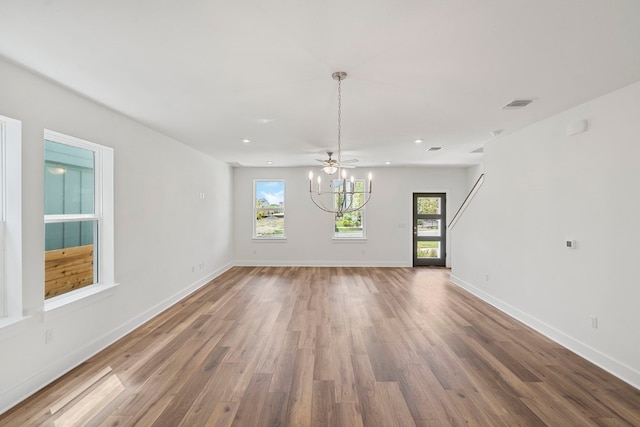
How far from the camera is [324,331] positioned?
3.65 meters

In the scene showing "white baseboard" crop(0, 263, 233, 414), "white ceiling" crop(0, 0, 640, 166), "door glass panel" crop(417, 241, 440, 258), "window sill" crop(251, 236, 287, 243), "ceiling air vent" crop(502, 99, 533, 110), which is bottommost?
"white baseboard" crop(0, 263, 233, 414)

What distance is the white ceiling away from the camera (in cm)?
168

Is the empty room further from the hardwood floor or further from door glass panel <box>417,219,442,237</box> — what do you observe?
door glass panel <box>417,219,442,237</box>

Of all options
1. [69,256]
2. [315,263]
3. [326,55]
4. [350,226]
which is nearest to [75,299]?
[69,256]

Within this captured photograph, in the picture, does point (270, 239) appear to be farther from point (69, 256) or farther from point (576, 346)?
point (576, 346)

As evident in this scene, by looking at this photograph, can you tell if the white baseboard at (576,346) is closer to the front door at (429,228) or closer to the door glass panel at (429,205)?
the front door at (429,228)

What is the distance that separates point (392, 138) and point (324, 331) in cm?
307

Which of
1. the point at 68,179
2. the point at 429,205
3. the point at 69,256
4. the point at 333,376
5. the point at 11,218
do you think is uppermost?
the point at 68,179

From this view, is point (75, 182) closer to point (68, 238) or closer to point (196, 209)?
point (68, 238)

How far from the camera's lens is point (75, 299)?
9.46 feet

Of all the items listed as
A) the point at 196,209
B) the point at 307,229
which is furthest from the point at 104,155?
the point at 307,229

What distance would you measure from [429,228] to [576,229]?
15.7ft

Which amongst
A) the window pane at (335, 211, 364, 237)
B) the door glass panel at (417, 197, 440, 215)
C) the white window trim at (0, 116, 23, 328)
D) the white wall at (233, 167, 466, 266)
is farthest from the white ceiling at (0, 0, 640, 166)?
the window pane at (335, 211, 364, 237)

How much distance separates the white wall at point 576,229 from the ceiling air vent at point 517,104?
60 cm
